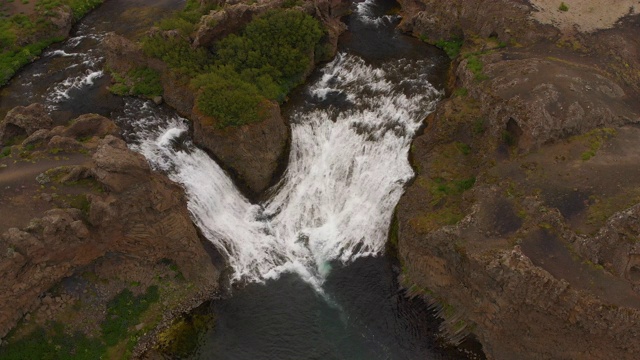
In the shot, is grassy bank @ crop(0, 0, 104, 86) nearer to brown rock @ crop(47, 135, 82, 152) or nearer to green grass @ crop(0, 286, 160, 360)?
brown rock @ crop(47, 135, 82, 152)

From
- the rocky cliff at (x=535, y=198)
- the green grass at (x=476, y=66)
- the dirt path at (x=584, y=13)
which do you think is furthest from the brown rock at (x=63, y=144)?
the dirt path at (x=584, y=13)

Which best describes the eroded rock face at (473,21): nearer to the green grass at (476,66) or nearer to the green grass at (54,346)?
the green grass at (476,66)

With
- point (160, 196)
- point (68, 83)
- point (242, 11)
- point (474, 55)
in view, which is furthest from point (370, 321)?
point (68, 83)

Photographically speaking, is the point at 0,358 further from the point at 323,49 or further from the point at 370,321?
the point at 323,49

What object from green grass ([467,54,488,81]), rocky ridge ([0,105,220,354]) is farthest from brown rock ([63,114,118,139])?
green grass ([467,54,488,81])

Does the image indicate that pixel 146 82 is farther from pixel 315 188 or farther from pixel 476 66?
pixel 476 66

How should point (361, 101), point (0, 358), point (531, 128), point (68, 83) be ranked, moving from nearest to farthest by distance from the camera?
point (0, 358), point (531, 128), point (361, 101), point (68, 83)

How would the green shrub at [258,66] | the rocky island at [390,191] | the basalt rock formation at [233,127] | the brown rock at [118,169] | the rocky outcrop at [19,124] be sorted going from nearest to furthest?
the rocky island at [390,191], the brown rock at [118,169], the rocky outcrop at [19,124], the basalt rock formation at [233,127], the green shrub at [258,66]
